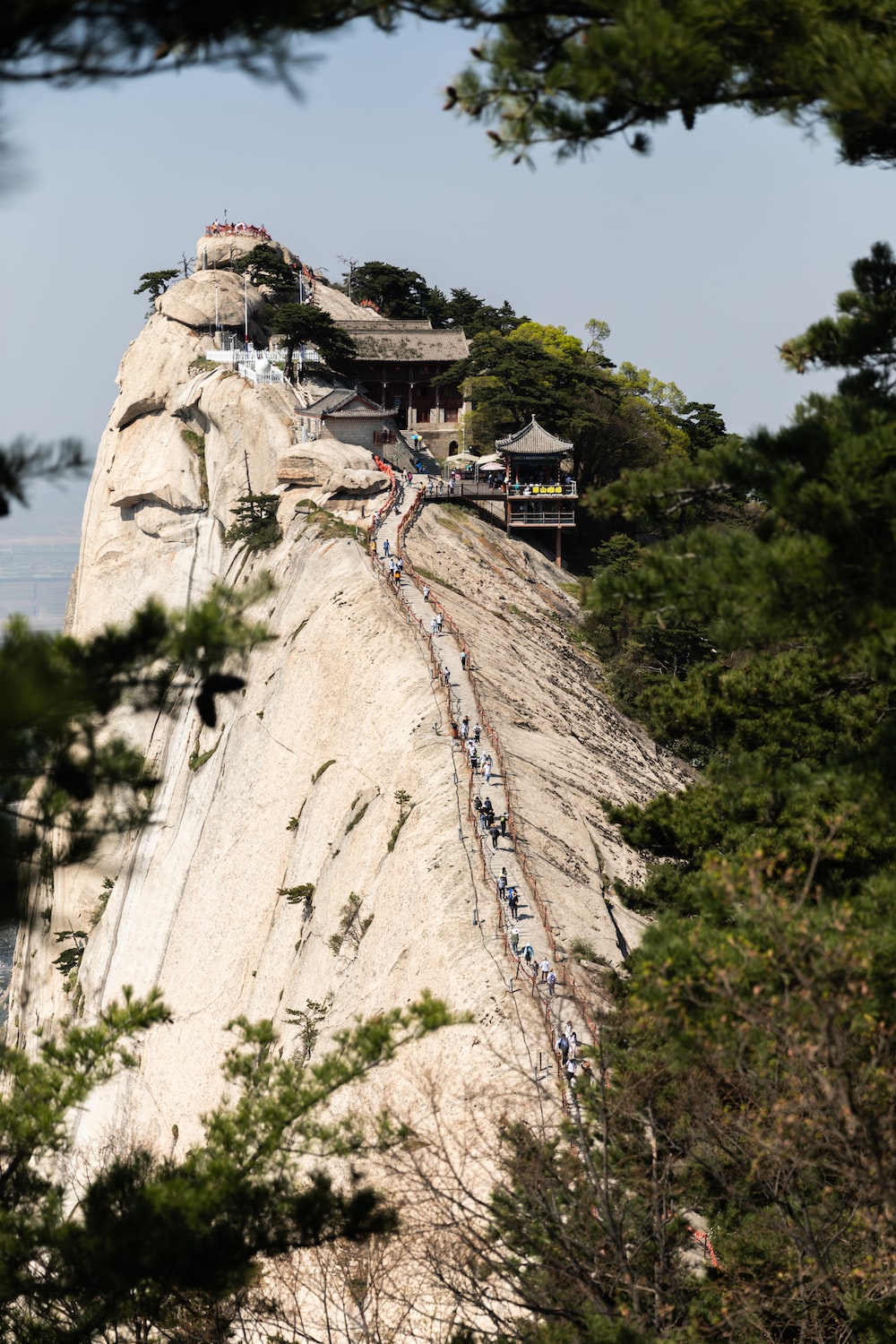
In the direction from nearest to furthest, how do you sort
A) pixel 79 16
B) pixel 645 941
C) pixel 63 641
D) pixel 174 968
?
pixel 79 16 < pixel 63 641 < pixel 645 941 < pixel 174 968

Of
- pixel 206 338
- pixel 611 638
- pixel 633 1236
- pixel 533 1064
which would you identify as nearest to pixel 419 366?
pixel 206 338

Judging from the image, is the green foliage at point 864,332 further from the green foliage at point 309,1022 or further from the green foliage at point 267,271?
the green foliage at point 267,271

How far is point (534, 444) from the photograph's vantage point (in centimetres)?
5716

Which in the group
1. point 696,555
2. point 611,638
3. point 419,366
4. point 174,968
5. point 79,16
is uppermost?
point 419,366

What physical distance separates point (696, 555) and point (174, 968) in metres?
29.8

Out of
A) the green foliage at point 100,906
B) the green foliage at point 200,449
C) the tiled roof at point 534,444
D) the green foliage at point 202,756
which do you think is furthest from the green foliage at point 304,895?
the green foliage at point 200,449

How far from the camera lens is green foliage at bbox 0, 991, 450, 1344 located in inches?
453

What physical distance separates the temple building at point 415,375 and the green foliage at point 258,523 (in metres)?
18.7

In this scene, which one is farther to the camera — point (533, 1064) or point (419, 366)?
point (419, 366)

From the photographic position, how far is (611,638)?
5269cm

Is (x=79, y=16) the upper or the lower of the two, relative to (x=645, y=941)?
upper

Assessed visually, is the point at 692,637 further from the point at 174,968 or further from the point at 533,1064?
the point at 533,1064

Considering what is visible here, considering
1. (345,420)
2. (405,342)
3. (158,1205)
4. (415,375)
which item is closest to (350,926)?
(158,1205)

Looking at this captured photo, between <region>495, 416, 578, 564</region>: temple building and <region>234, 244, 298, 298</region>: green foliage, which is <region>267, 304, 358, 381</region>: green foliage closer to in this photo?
<region>234, 244, 298, 298</region>: green foliage
